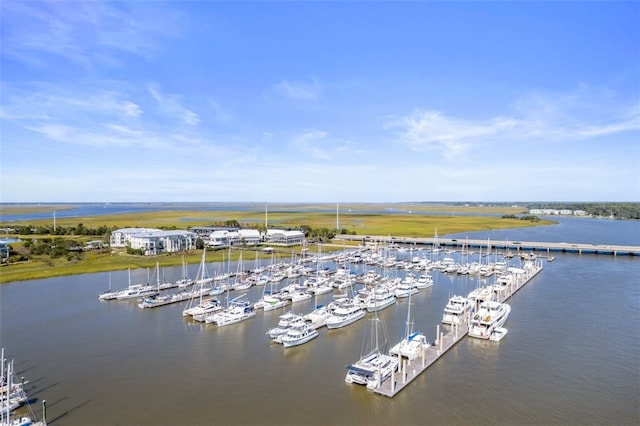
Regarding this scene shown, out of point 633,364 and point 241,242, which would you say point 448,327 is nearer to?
point 633,364

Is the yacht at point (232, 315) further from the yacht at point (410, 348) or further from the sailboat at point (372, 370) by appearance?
the yacht at point (410, 348)

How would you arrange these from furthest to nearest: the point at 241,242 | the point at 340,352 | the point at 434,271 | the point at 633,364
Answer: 1. the point at 241,242
2. the point at 434,271
3. the point at 340,352
4. the point at 633,364

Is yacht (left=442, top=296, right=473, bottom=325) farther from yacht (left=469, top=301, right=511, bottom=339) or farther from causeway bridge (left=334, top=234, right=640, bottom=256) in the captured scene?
causeway bridge (left=334, top=234, right=640, bottom=256)

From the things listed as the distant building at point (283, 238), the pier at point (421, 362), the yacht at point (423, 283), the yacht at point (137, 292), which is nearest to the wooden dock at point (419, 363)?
the pier at point (421, 362)

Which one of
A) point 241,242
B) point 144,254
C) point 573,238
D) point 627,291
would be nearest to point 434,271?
point 627,291

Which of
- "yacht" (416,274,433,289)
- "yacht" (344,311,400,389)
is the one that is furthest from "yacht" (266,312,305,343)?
"yacht" (416,274,433,289)
